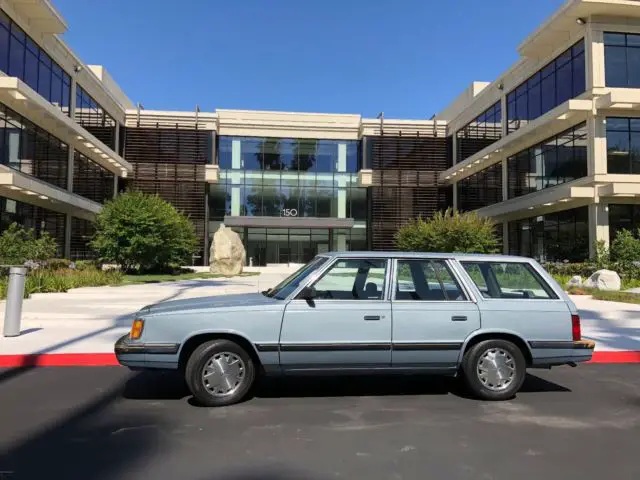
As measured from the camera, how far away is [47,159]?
30625 millimetres

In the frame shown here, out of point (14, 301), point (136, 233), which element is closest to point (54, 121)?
point (136, 233)

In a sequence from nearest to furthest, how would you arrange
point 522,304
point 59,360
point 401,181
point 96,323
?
point 522,304
point 59,360
point 96,323
point 401,181

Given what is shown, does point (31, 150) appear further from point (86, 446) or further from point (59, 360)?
point (86, 446)

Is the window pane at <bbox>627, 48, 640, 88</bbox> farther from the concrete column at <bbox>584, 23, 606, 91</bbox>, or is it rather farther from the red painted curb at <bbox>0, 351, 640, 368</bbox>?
the red painted curb at <bbox>0, 351, 640, 368</bbox>

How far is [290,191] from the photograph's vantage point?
47.0 metres

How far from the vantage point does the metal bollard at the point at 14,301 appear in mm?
8969

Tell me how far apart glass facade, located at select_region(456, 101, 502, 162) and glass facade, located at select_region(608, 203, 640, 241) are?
40.8 ft

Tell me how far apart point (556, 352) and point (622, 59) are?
87.8 feet

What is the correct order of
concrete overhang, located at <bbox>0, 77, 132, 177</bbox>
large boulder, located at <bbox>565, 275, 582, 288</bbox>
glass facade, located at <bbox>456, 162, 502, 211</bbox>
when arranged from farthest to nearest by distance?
glass facade, located at <bbox>456, 162, 502, 211</bbox>
concrete overhang, located at <bbox>0, 77, 132, 177</bbox>
large boulder, located at <bbox>565, 275, 582, 288</bbox>

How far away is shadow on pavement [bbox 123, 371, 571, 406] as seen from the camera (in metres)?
6.03

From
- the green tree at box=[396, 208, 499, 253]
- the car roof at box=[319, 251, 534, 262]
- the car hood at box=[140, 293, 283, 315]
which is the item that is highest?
the green tree at box=[396, 208, 499, 253]

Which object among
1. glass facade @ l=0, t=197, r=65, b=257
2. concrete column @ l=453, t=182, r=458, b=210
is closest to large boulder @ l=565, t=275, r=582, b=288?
concrete column @ l=453, t=182, r=458, b=210

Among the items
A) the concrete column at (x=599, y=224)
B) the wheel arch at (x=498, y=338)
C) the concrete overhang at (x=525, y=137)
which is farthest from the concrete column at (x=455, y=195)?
the wheel arch at (x=498, y=338)

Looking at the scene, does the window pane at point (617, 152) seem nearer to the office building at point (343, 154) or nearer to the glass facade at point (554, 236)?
the office building at point (343, 154)
